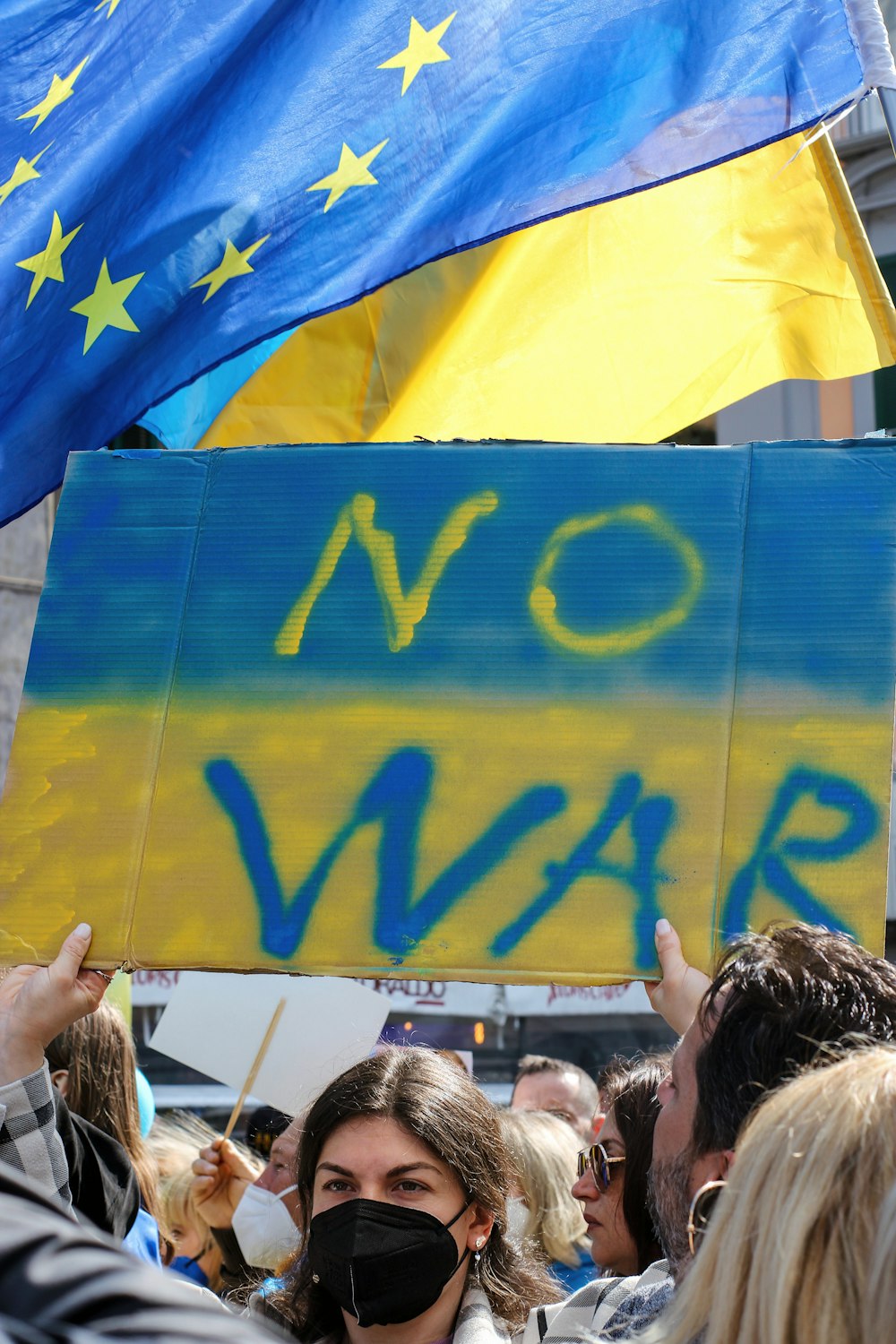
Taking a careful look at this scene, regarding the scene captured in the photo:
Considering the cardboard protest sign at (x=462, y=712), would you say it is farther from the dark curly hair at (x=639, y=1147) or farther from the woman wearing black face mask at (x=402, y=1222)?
the dark curly hair at (x=639, y=1147)

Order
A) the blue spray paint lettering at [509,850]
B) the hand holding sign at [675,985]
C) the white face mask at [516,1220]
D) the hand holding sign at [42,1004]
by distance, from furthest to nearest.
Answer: the white face mask at [516,1220], the hand holding sign at [42,1004], the blue spray paint lettering at [509,850], the hand holding sign at [675,985]

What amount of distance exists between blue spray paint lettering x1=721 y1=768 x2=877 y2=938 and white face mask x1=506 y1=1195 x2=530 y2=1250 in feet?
2.75

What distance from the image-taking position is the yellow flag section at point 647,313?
2.90m

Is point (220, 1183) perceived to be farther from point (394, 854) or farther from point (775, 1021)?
point (775, 1021)

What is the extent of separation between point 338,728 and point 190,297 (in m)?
1.15

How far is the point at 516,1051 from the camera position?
9102 mm

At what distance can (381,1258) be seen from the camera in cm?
225

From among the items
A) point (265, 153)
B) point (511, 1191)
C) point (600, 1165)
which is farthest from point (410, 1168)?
point (265, 153)

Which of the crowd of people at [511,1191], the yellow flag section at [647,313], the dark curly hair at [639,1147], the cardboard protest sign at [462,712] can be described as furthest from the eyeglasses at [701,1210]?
the yellow flag section at [647,313]

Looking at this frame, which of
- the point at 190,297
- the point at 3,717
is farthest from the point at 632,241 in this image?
the point at 3,717

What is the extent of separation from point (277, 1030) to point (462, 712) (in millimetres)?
1534

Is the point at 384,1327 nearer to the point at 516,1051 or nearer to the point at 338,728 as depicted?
the point at 338,728

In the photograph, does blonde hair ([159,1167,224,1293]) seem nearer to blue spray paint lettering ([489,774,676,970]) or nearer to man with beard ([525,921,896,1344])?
blue spray paint lettering ([489,774,676,970])

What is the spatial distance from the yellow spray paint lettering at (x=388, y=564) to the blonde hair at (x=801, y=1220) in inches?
45.6
